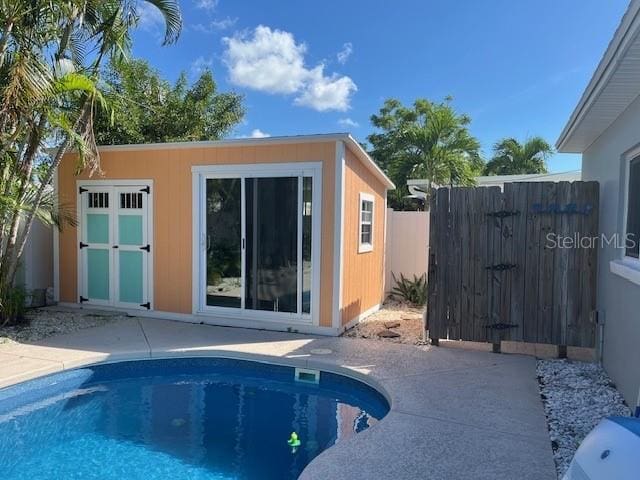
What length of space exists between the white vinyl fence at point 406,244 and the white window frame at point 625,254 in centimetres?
556

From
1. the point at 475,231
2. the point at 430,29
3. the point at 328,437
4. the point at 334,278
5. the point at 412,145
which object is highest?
the point at 430,29

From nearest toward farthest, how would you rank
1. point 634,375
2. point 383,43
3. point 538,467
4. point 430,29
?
point 538,467 < point 634,375 < point 430,29 < point 383,43

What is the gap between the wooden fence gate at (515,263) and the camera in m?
5.90

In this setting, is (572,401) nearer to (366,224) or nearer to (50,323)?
(366,224)

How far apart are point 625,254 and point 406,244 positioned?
601 cm

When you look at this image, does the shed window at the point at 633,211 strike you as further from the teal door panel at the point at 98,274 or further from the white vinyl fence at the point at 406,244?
the teal door panel at the point at 98,274

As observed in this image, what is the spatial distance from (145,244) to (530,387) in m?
6.25

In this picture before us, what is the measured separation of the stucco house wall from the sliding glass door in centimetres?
368

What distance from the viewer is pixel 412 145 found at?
13.2 metres

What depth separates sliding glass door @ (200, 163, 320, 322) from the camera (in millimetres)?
7148

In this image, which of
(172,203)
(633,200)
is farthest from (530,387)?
(172,203)

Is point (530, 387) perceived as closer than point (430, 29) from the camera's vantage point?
Yes

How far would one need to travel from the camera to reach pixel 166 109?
1462 centimetres

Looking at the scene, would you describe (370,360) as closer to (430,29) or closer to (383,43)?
(430,29)
